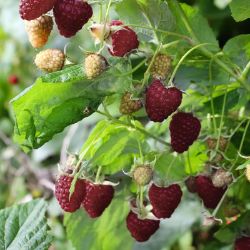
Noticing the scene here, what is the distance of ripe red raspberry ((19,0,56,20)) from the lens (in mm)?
1229

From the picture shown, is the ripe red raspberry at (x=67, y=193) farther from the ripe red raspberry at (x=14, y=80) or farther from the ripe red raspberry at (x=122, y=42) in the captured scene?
the ripe red raspberry at (x=14, y=80)

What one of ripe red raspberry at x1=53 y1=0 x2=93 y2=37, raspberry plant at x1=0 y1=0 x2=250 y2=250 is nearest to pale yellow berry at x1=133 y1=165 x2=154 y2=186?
raspberry plant at x1=0 y1=0 x2=250 y2=250

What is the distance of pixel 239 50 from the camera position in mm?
1544

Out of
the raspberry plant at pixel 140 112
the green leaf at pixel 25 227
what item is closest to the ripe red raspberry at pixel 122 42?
the raspberry plant at pixel 140 112

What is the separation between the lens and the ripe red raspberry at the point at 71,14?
1.24 m

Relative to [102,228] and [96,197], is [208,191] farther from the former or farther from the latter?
[102,228]

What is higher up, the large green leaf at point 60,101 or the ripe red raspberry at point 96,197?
the large green leaf at point 60,101

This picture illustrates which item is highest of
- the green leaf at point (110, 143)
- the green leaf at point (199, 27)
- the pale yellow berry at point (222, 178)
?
the green leaf at point (199, 27)

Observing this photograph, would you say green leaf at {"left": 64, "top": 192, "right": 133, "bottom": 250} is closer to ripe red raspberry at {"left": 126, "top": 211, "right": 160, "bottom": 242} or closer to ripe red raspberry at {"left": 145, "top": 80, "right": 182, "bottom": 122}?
ripe red raspberry at {"left": 126, "top": 211, "right": 160, "bottom": 242}

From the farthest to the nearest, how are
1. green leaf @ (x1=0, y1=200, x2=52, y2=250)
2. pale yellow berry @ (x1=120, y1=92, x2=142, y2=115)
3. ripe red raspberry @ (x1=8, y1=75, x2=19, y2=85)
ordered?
ripe red raspberry @ (x1=8, y1=75, x2=19, y2=85), green leaf @ (x1=0, y1=200, x2=52, y2=250), pale yellow berry @ (x1=120, y1=92, x2=142, y2=115)

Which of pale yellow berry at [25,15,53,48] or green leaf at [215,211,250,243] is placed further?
green leaf at [215,211,250,243]

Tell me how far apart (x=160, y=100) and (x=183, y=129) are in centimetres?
15

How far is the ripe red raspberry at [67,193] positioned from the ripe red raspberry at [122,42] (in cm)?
27

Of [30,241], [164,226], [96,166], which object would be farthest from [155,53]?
[164,226]
